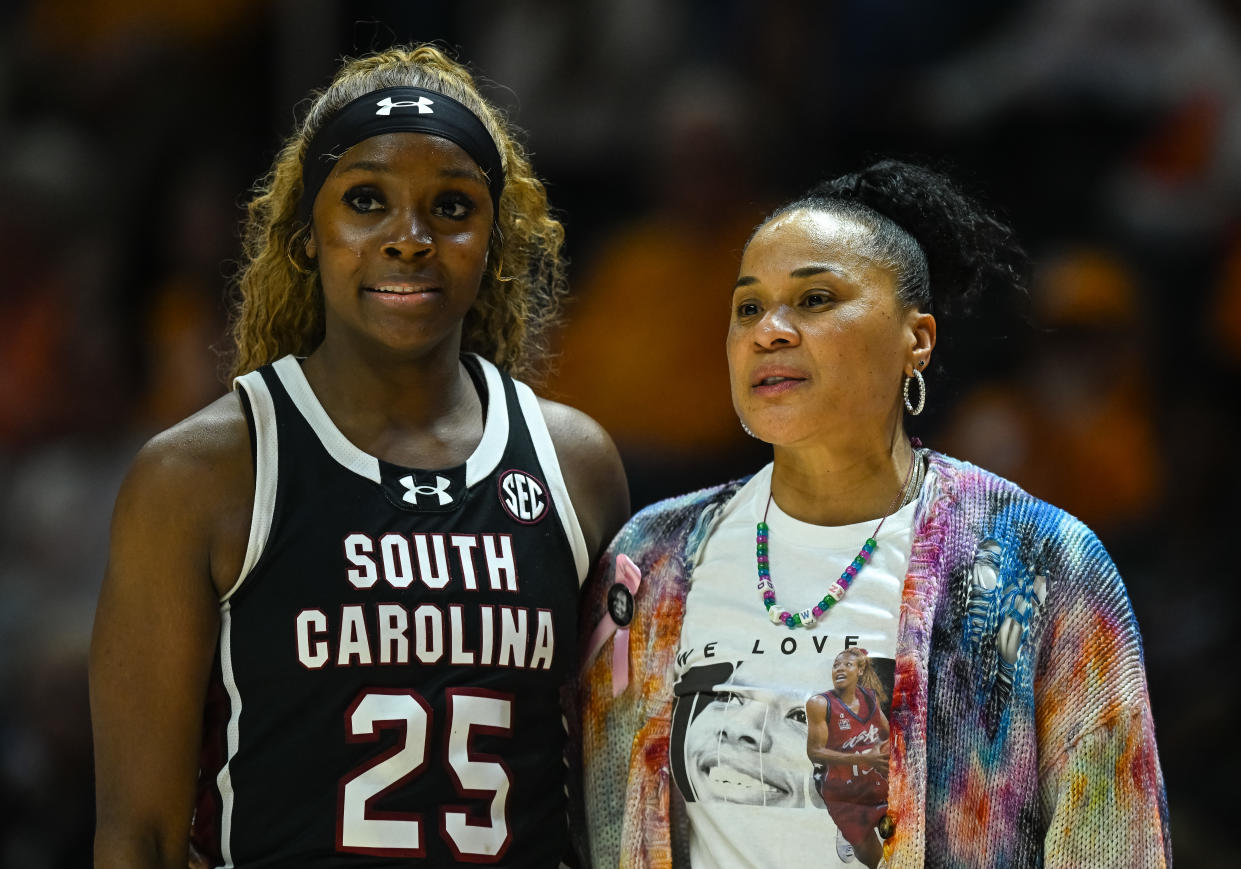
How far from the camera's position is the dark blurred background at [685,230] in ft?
14.8

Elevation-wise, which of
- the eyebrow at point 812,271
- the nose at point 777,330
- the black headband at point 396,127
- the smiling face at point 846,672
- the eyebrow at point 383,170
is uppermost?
the black headband at point 396,127

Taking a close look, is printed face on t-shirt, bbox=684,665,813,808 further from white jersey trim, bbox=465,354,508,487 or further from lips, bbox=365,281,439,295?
lips, bbox=365,281,439,295

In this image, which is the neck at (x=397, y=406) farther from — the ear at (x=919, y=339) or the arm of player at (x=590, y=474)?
the ear at (x=919, y=339)

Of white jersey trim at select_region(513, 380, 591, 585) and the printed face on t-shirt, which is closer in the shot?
the printed face on t-shirt

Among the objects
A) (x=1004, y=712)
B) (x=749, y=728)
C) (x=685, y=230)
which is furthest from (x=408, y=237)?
(x=685, y=230)

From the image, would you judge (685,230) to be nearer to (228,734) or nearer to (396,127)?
(396,127)

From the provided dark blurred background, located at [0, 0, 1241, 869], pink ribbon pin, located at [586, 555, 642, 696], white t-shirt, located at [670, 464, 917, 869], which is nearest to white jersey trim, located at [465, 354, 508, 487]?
pink ribbon pin, located at [586, 555, 642, 696]

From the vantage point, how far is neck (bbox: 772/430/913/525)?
235 centimetres

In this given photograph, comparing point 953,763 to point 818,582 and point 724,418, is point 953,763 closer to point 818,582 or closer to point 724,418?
point 818,582

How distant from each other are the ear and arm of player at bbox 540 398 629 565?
22.1 inches

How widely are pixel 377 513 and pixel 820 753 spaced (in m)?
0.74

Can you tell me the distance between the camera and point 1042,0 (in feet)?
16.3

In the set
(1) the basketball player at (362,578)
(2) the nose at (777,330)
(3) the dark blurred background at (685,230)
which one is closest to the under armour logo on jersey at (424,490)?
(1) the basketball player at (362,578)

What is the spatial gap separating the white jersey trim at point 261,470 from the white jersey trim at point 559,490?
1.43 feet
